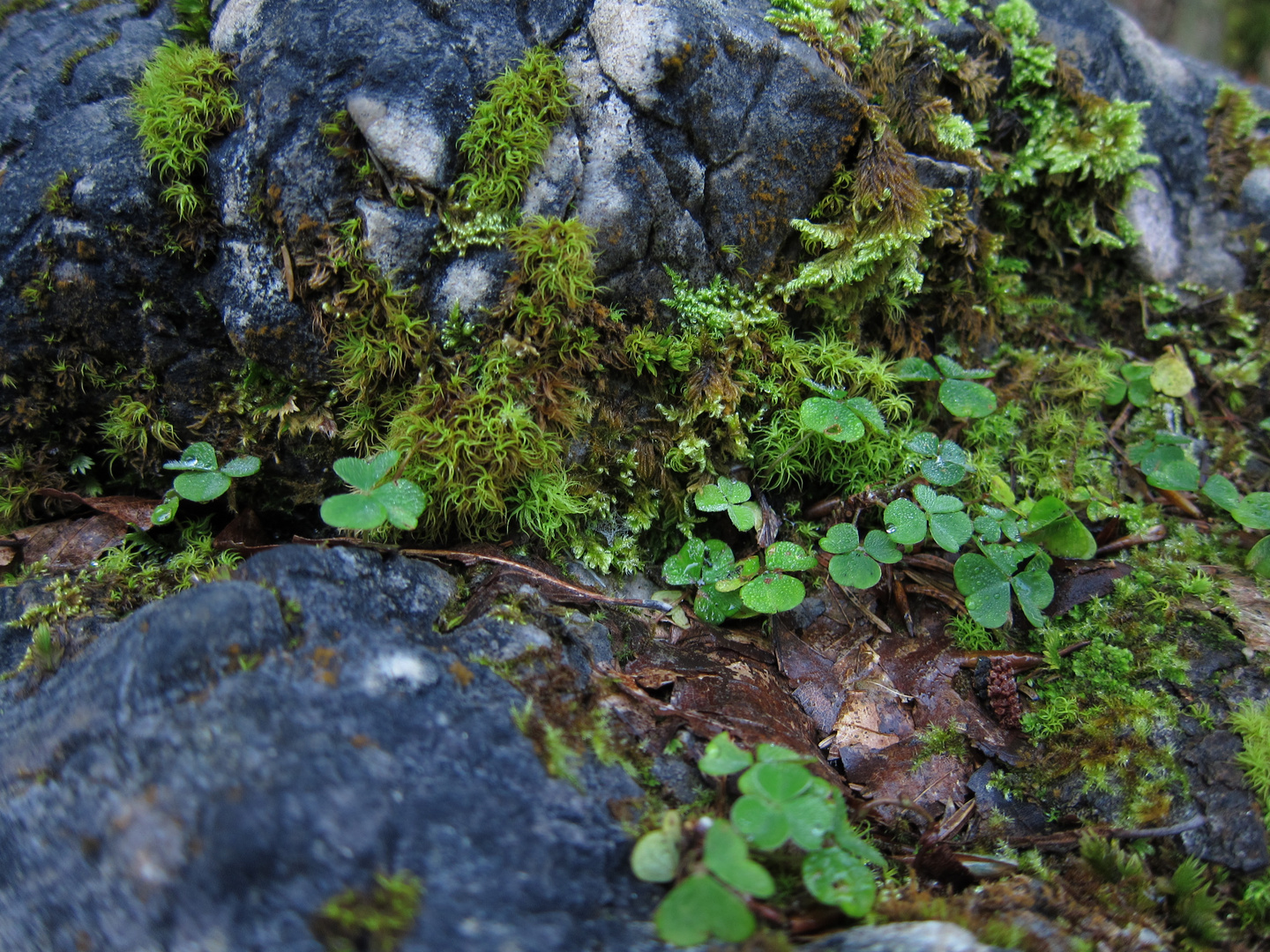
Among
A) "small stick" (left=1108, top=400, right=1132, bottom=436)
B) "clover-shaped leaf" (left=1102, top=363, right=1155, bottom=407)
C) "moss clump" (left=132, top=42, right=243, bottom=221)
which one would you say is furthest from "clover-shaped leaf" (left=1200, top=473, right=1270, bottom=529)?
"moss clump" (left=132, top=42, right=243, bottom=221)

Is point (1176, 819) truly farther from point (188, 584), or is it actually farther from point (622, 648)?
point (188, 584)

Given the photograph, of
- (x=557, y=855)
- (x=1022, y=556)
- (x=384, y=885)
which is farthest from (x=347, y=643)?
(x=1022, y=556)

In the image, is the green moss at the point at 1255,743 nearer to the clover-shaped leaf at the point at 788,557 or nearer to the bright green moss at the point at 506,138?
the clover-shaped leaf at the point at 788,557

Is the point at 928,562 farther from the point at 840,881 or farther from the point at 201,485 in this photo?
the point at 201,485

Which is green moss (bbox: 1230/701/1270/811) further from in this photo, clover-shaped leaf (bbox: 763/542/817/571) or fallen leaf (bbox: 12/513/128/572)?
fallen leaf (bbox: 12/513/128/572)

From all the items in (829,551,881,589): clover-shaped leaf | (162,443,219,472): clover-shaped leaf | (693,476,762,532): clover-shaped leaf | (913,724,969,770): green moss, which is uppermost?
(693,476,762,532): clover-shaped leaf

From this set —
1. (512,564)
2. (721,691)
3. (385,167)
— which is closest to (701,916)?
(721,691)
